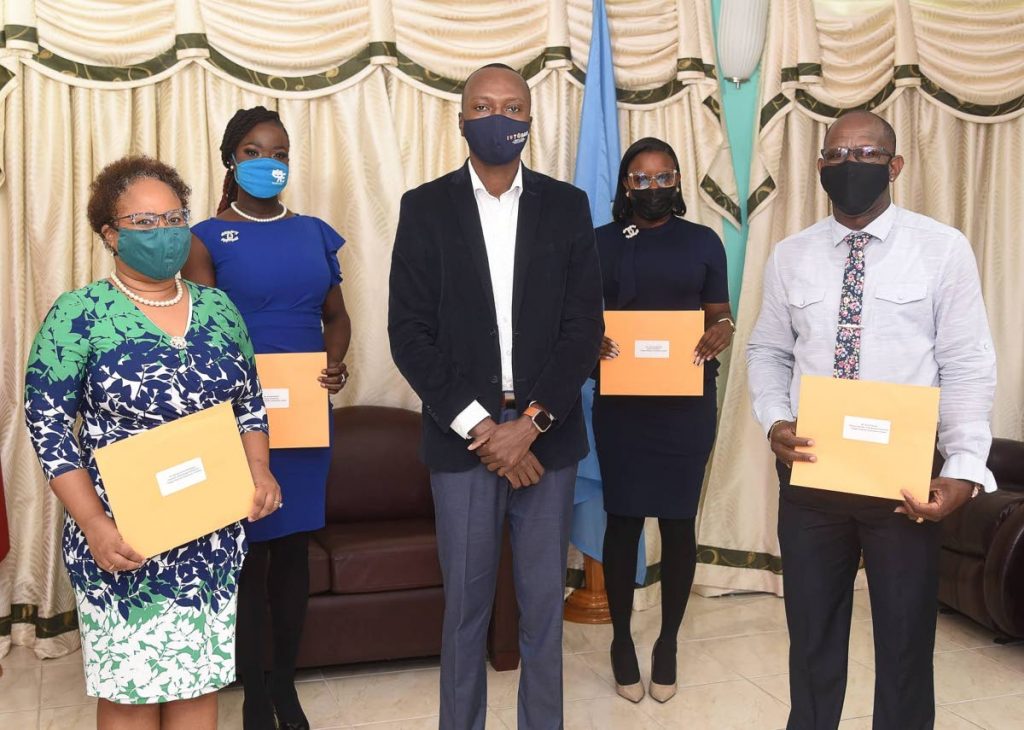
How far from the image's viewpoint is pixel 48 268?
12.5ft

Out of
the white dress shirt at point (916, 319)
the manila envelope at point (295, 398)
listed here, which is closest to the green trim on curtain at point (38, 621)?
the manila envelope at point (295, 398)

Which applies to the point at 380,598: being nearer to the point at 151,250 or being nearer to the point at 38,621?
the point at 38,621

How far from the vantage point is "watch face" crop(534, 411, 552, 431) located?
7.91ft

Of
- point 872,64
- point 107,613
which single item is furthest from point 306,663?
point 872,64

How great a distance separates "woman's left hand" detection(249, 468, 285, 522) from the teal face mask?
0.49 metres

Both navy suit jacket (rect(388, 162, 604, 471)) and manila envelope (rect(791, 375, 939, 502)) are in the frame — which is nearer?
manila envelope (rect(791, 375, 939, 502))

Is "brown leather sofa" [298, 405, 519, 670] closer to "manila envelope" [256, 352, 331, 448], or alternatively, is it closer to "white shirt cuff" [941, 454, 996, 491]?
"manila envelope" [256, 352, 331, 448]

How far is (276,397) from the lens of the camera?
291 centimetres

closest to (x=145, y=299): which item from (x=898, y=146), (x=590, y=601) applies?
(x=590, y=601)

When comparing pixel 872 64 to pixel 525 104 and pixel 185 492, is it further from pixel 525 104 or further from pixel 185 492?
pixel 185 492

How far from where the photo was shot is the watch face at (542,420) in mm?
2410

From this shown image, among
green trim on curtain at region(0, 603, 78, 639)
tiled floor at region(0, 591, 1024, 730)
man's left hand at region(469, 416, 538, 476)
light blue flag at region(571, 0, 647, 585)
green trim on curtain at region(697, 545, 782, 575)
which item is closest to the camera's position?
man's left hand at region(469, 416, 538, 476)

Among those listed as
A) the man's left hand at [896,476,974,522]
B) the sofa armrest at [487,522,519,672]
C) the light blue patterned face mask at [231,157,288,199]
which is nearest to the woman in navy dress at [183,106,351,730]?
the light blue patterned face mask at [231,157,288,199]

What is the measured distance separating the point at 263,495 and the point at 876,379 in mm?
1373
